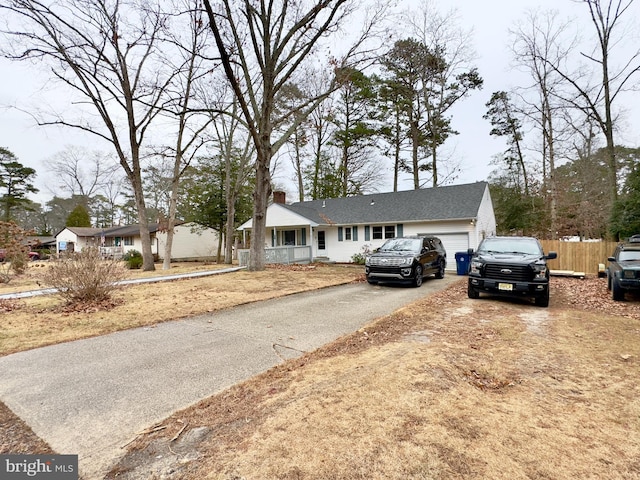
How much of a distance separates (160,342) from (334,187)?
24.3 m

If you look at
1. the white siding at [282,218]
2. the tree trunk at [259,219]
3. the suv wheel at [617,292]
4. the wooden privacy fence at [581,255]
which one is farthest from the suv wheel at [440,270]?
the white siding at [282,218]

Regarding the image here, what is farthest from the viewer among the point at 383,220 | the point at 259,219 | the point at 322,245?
the point at 322,245

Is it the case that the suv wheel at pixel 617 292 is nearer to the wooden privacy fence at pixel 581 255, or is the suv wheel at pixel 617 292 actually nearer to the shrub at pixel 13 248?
the wooden privacy fence at pixel 581 255

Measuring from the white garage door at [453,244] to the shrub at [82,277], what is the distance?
15.5 m

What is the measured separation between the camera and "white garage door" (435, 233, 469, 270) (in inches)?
649

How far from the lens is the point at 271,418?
2607mm

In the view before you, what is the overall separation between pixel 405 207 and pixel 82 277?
1657 centimetres

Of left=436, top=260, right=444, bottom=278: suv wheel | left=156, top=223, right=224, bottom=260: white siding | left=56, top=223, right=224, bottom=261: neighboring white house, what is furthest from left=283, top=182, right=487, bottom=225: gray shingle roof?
left=156, top=223, right=224, bottom=260: white siding

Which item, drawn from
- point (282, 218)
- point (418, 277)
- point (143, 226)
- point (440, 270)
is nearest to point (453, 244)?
point (440, 270)

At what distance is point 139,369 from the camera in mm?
3982

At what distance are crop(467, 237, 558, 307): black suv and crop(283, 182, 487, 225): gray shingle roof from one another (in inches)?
307

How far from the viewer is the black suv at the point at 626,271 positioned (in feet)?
25.1

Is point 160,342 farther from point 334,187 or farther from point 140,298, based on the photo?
point 334,187

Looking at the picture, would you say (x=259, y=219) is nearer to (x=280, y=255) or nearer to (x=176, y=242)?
(x=280, y=255)
